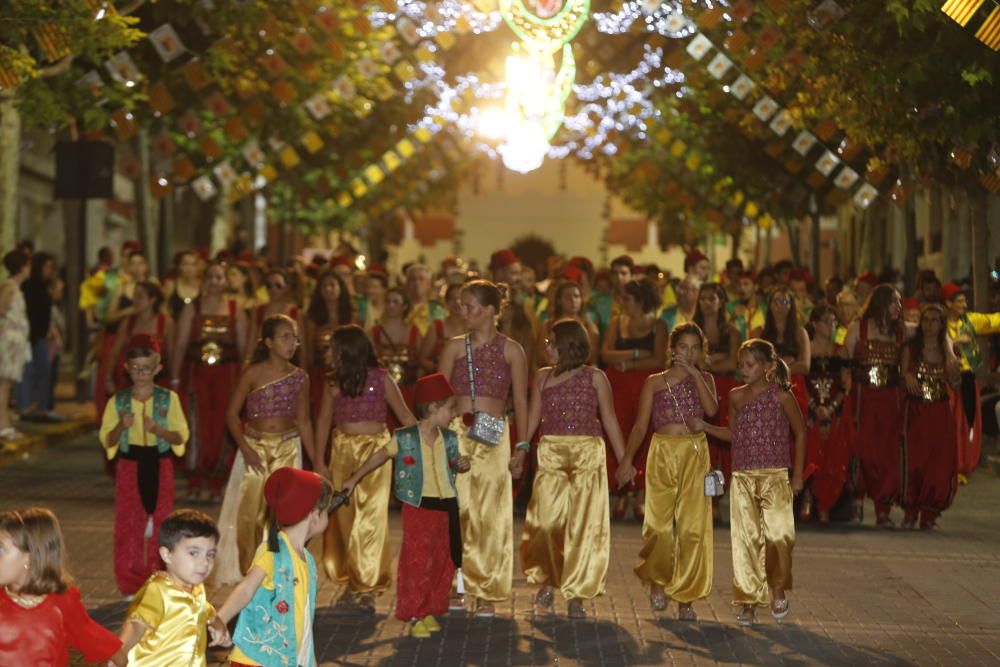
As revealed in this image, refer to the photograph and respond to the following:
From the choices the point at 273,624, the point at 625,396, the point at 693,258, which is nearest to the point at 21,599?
the point at 273,624

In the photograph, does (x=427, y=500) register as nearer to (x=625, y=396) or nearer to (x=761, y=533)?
(x=761, y=533)

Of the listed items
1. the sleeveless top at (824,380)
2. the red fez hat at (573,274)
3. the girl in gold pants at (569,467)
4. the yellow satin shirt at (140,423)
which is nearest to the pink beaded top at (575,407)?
the girl in gold pants at (569,467)

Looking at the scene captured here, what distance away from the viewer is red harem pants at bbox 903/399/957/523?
1502cm

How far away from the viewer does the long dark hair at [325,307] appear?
15695mm

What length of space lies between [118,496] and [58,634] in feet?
16.7

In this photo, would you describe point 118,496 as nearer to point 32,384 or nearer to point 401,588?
point 401,588

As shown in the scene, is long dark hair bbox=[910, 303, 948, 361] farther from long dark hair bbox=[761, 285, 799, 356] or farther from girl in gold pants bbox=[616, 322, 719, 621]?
girl in gold pants bbox=[616, 322, 719, 621]

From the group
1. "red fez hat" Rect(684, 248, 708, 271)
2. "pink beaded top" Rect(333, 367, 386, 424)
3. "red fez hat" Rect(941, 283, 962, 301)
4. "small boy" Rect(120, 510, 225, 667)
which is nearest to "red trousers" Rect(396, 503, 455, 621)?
"pink beaded top" Rect(333, 367, 386, 424)

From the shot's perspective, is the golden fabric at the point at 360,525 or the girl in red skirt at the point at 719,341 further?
the girl in red skirt at the point at 719,341

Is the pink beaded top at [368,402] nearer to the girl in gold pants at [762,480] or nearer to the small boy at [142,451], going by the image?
the small boy at [142,451]

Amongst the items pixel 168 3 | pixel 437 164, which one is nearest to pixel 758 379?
pixel 168 3

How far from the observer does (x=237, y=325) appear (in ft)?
51.9

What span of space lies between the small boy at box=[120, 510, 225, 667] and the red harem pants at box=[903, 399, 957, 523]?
9.69m

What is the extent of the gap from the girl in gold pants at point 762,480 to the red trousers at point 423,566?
163cm
